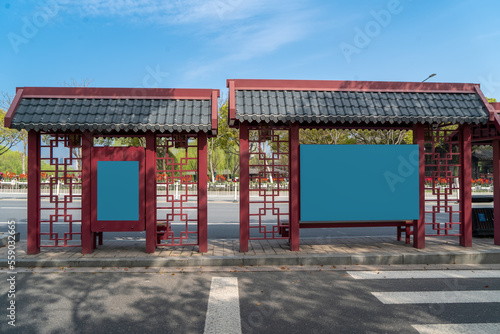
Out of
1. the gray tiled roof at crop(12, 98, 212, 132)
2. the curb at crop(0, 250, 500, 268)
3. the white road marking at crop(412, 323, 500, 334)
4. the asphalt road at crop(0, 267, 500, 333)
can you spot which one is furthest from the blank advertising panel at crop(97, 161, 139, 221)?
the white road marking at crop(412, 323, 500, 334)

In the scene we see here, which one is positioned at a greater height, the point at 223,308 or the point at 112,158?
the point at 112,158

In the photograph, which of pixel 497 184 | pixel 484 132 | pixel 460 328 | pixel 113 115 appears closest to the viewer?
pixel 460 328

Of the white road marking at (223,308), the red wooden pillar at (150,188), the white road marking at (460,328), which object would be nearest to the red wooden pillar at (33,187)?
the red wooden pillar at (150,188)

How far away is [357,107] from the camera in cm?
732

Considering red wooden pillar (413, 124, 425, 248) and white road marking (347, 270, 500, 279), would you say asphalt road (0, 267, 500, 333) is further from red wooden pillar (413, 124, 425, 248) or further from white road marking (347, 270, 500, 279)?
red wooden pillar (413, 124, 425, 248)

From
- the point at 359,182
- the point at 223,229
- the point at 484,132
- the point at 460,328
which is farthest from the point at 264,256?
the point at 484,132

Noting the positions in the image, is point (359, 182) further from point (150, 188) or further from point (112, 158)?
point (112, 158)

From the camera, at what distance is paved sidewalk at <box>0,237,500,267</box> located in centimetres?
668

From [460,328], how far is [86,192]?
282 inches

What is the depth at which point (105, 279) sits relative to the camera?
19.2ft

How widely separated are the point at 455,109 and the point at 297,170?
3.94 m

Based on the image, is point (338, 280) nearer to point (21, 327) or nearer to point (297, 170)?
point (297, 170)

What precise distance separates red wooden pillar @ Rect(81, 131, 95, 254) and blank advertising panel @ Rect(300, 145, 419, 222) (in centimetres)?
480

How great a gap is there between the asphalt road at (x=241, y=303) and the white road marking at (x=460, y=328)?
0.08 feet
